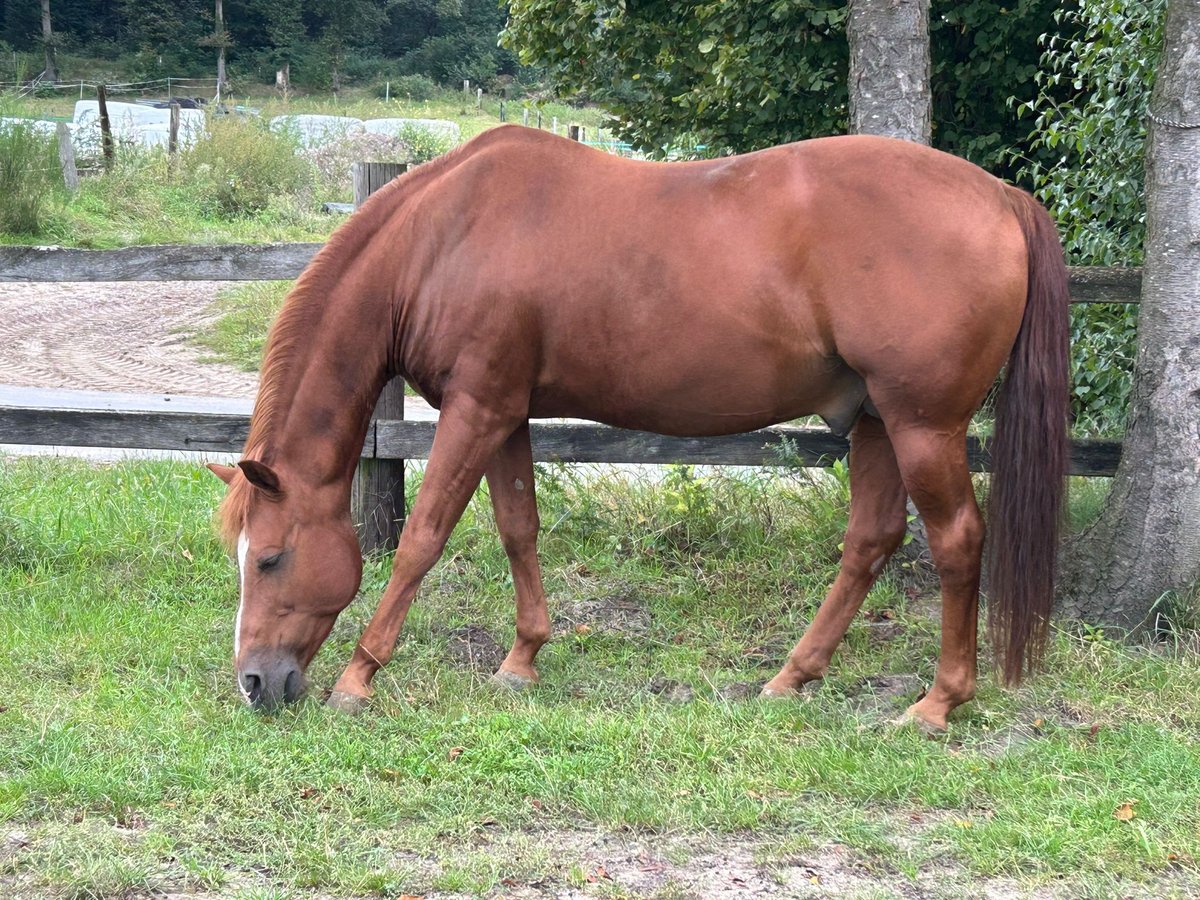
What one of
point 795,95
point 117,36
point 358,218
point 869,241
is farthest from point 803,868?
point 117,36

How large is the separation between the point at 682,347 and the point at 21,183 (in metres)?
12.5

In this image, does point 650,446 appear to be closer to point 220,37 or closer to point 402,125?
point 402,125

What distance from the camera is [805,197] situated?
376cm

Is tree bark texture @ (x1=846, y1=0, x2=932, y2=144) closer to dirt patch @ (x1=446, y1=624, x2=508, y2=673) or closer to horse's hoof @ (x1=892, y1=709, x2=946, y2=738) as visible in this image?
horse's hoof @ (x1=892, y1=709, x2=946, y2=738)

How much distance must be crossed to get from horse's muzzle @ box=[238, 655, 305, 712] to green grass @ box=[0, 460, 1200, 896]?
103 mm

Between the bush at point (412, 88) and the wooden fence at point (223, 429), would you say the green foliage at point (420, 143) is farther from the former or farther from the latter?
the bush at point (412, 88)

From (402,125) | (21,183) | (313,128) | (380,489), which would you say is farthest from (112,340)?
(402,125)

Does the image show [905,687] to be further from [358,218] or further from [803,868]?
[358,218]

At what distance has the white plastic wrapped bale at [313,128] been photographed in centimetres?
2025

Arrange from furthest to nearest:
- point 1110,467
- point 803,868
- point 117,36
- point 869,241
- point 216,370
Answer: point 117,36
point 216,370
point 1110,467
point 869,241
point 803,868

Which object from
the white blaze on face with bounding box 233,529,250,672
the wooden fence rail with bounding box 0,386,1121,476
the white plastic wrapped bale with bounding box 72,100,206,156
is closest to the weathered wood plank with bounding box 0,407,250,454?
the wooden fence rail with bounding box 0,386,1121,476

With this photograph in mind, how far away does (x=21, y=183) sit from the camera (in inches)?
538

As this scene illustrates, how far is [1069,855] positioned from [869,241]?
188 cm

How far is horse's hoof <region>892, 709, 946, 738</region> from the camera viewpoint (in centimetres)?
376
